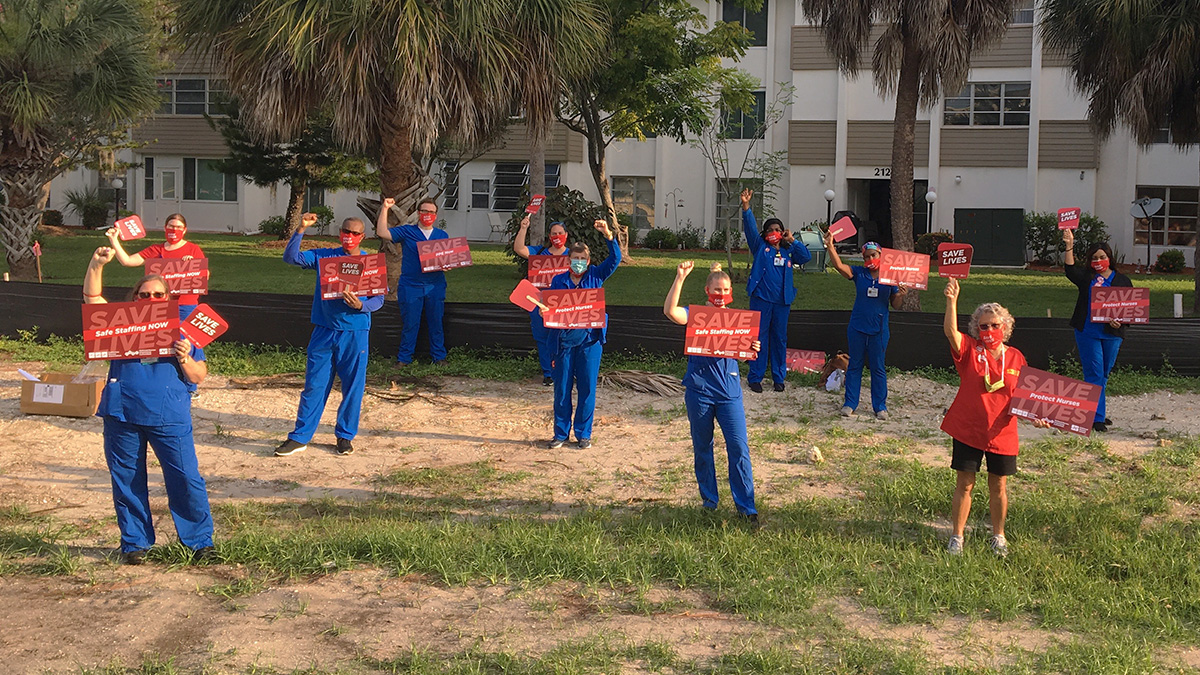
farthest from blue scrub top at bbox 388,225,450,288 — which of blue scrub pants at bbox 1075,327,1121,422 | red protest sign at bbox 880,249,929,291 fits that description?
blue scrub pants at bbox 1075,327,1121,422

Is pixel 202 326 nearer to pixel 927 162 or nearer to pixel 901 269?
pixel 901 269

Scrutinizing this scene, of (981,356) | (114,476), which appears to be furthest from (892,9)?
(114,476)

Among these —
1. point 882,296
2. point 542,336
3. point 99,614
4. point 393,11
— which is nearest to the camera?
point 99,614

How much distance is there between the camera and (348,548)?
21.9 ft

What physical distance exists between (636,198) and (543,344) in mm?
24754

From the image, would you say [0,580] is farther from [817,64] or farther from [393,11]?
[817,64]

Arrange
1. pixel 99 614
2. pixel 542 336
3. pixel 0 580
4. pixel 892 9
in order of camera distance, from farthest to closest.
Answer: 1. pixel 892 9
2. pixel 542 336
3. pixel 0 580
4. pixel 99 614

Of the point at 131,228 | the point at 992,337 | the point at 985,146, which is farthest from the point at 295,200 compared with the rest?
the point at 992,337

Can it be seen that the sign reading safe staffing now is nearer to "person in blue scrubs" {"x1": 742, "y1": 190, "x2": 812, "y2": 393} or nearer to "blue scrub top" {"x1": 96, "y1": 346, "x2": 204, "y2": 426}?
"person in blue scrubs" {"x1": 742, "y1": 190, "x2": 812, "y2": 393}

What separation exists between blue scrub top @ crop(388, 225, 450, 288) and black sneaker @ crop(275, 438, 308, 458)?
12.7ft

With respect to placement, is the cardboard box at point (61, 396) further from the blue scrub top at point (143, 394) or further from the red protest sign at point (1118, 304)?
the red protest sign at point (1118, 304)

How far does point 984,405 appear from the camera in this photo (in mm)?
6648

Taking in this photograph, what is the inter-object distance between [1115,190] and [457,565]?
30585 millimetres

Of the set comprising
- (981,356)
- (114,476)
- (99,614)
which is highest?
(981,356)
